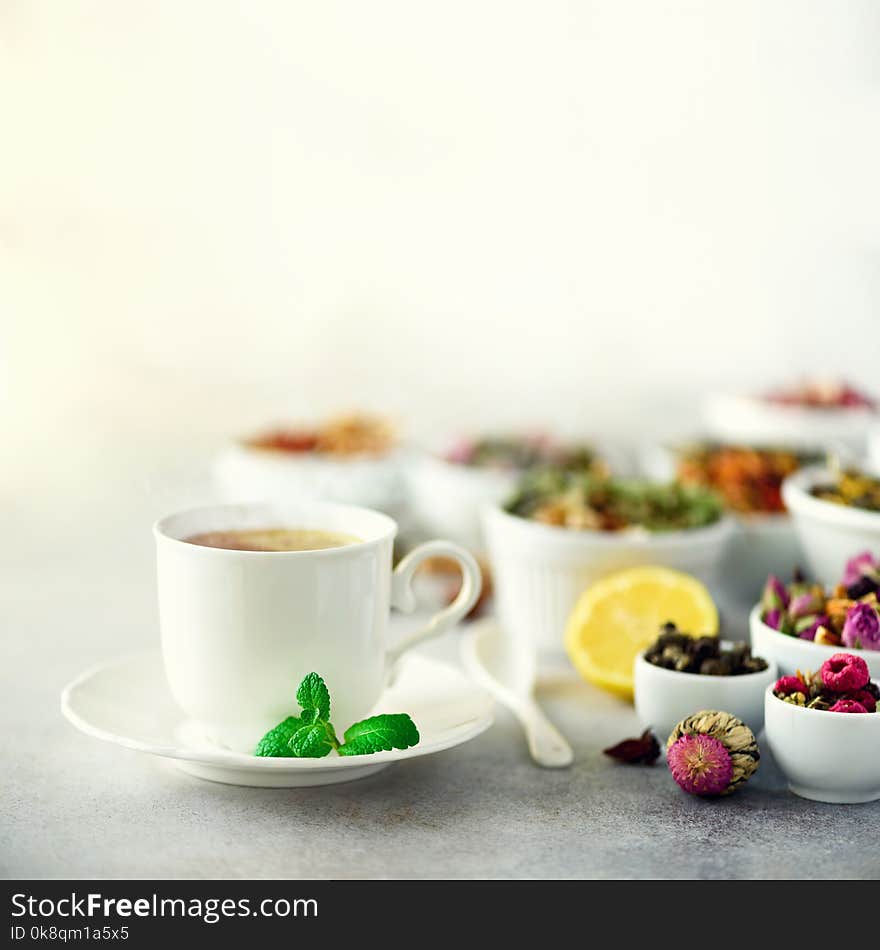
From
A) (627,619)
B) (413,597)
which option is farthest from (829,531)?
(413,597)

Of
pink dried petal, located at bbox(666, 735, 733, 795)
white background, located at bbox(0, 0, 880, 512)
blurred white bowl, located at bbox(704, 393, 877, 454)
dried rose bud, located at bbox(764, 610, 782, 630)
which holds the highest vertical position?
white background, located at bbox(0, 0, 880, 512)

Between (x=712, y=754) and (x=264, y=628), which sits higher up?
(x=264, y=628)

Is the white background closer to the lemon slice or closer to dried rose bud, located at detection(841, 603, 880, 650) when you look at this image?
the lemon slice

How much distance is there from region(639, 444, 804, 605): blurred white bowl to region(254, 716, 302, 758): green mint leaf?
2.65 ft

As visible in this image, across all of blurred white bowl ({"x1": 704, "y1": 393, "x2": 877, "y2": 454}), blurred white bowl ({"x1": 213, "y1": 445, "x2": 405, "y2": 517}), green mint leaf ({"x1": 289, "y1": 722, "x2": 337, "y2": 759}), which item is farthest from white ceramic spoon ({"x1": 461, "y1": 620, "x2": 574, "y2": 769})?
blurred white bowl ({"x1": 704, "y1": 393, "x2": 877, "y2": 454})

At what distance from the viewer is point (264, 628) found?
2.97 feet

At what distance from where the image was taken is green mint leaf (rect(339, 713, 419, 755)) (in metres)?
0.90

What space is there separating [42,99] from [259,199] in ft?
1.37

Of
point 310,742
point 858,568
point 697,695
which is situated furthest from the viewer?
point 858,568

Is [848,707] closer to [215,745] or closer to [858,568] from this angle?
[858,568]

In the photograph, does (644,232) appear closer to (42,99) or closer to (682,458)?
(682,458)

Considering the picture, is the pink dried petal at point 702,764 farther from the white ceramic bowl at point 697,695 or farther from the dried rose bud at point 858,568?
the dried rose bud at point 858,568

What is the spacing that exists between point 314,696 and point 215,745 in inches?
4.5

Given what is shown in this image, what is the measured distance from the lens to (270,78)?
2242 millimetres
